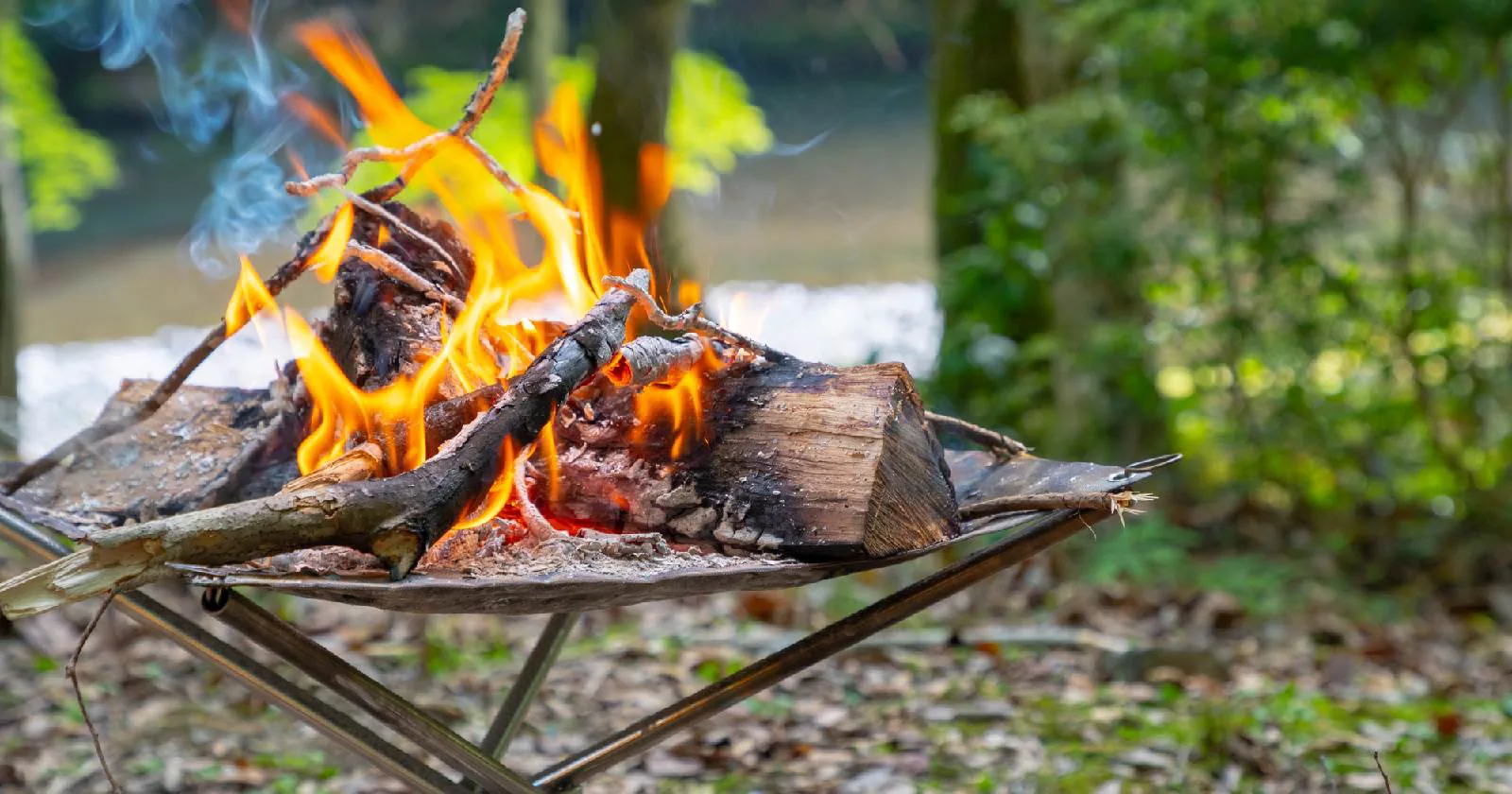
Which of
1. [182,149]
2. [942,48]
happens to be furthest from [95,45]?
[942,48]

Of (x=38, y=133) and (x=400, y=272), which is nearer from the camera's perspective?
(x=400, y=272)

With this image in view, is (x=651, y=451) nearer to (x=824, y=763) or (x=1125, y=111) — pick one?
(x=824, y=763)

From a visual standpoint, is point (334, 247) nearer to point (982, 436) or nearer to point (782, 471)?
point (782, 471)

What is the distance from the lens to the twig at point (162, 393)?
1.98m

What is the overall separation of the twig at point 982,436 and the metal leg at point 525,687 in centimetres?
63

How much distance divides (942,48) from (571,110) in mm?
3769

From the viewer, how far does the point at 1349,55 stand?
4.20 meters

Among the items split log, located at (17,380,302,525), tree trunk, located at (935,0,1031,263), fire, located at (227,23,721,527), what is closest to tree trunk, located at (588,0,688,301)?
tree trunk, located at (935,0,1031,263)

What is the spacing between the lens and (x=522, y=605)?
4.89ft

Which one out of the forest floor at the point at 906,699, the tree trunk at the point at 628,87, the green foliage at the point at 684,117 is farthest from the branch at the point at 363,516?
the green foliage at the point at 684,117

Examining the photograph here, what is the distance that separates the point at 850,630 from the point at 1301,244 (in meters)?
3.26

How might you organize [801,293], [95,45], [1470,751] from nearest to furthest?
1. [1470,751]
2. [801,293]
3. [95,45]

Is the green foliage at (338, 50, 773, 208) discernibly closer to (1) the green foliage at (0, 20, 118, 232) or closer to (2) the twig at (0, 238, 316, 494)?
(1) the green foliage at (0, 20, 118, 232)

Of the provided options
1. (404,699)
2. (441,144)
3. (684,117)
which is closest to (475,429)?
(404,699)
